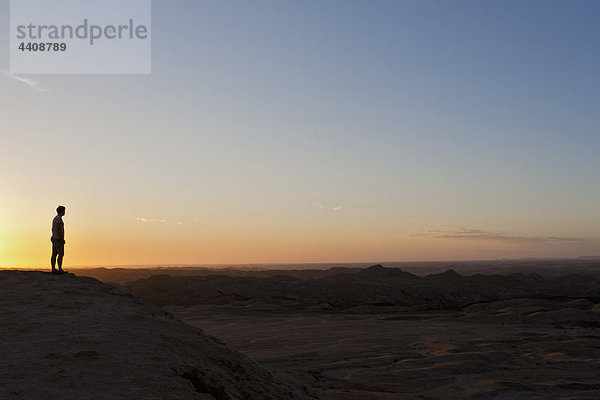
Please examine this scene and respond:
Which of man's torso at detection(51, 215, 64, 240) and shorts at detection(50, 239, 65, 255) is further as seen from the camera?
shorts at detection(50, 239, 65, 255)

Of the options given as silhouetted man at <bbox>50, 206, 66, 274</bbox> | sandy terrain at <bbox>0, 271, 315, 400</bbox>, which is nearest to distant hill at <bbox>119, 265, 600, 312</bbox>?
silhouetted man at <bbox>50, 206, 66, 274</bbox>

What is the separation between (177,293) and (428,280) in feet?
93.4

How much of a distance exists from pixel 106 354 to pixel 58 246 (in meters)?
6.00

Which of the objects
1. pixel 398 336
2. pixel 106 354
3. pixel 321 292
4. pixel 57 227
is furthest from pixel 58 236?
pixel 321 292

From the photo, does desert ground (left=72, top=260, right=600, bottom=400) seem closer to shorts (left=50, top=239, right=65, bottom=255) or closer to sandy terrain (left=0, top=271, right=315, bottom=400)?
sandy terrain (left=0, top=271, right=315, bottom=400)

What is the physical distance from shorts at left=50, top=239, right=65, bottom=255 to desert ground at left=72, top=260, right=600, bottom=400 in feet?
18.3

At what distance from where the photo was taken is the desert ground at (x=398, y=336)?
13.3 meters

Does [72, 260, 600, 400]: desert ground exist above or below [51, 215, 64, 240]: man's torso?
below

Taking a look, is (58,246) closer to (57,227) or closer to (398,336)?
(57,227)

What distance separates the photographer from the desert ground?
13273 mm

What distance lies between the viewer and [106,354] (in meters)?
6.79

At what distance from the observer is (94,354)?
6.70m

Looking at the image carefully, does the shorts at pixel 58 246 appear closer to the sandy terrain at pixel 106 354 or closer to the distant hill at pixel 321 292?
the sandy terrain at pixel 106 354

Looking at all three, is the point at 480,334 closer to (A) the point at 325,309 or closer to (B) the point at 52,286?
(A) the point at 325,309
